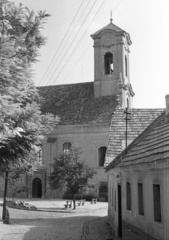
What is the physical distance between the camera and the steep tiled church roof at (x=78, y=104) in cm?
4178

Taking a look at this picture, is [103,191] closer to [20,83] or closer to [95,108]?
[95,108]

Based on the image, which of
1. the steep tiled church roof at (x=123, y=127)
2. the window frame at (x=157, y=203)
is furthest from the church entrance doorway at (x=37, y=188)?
the window frame at (x=157, y=203)

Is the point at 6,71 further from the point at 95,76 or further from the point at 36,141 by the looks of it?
the point at 95,76

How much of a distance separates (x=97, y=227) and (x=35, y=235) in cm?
378

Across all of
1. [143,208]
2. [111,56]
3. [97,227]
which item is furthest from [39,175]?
[143,208]

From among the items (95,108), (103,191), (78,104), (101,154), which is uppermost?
(78,104)

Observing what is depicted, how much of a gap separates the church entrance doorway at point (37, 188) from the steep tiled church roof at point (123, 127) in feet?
87.7

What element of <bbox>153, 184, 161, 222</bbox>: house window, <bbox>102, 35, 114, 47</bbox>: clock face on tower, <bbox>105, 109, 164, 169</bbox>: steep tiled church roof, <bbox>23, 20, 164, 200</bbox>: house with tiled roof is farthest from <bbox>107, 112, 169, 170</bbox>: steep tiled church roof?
<bbox>102, 35, 114, 47</bbox>: clock face on tower

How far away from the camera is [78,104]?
44.4 m

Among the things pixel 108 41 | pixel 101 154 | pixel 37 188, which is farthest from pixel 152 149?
pixel 108 41

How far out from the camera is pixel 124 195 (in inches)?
472

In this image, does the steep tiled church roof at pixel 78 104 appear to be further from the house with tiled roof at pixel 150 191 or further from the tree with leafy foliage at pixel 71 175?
the house with tiled roof at pixel 150 191

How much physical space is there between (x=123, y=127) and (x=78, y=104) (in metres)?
26.3

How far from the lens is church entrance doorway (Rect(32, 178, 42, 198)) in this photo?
143ft
